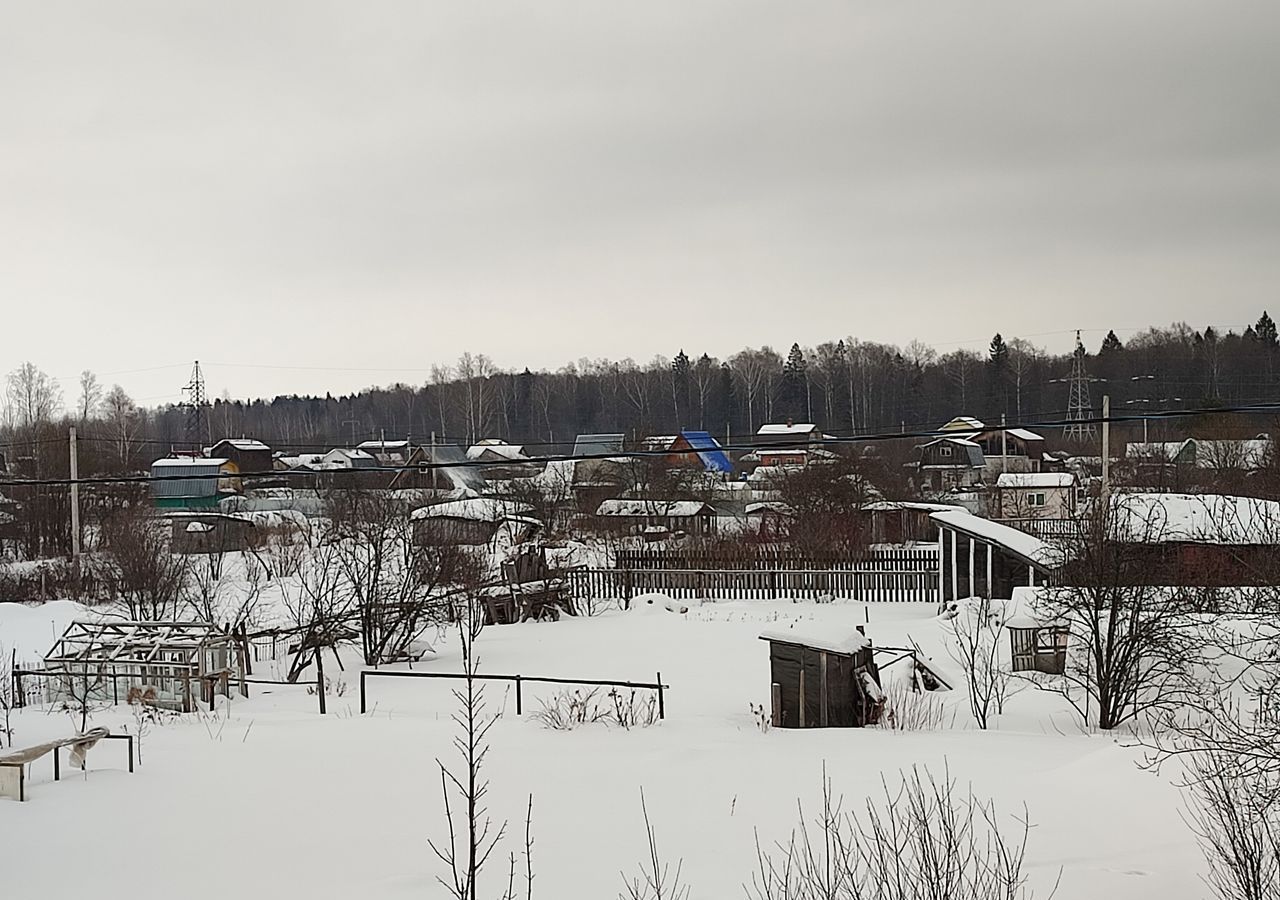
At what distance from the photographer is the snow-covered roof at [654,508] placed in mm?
40688

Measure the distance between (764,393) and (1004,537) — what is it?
77.8 metres

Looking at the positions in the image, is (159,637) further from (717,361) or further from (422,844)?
(717,361)

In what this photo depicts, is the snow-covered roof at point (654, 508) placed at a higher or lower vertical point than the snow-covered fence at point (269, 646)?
higher

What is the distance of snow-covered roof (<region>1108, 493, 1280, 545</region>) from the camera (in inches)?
719

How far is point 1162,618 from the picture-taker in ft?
41.4

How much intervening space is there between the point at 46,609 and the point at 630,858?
24.2 meters

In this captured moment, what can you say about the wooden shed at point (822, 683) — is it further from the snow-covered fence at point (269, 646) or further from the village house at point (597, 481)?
the village house at point (597, 481)

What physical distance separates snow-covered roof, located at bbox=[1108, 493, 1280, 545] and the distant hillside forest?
5283 centimetres

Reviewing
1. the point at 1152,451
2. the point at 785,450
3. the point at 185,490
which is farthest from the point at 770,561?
the point at 785,450

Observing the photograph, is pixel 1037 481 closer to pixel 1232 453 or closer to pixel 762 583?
pixel 1232 453

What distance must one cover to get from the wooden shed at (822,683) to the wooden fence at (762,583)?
47.2 feet

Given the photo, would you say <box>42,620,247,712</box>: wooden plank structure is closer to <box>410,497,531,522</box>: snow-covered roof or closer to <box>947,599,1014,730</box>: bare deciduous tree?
<box>947,599,1014,730</box>: bare deciduous tree

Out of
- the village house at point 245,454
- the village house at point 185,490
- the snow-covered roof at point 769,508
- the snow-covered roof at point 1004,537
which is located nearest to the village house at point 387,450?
the village house at point 245,454

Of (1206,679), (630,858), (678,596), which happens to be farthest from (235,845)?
(678,596)
